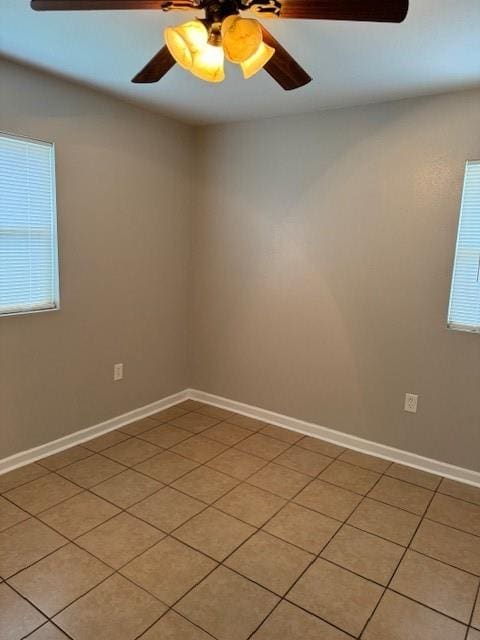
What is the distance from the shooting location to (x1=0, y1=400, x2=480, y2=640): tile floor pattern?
1.70 metres

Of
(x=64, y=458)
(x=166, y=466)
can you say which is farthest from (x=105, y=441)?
(x=166, y=466)

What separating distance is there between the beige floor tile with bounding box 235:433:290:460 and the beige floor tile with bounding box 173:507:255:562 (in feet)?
2.38

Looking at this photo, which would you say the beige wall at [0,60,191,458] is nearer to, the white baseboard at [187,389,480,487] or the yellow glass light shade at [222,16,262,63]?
the white baseboard at [187,389,480,487]

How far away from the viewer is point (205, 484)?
8.64ft

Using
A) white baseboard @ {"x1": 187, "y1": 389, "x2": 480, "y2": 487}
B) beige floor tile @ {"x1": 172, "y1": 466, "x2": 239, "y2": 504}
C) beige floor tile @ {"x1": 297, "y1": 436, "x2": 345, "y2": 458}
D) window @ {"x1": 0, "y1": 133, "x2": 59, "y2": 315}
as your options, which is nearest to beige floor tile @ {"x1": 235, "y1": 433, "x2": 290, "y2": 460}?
beige floor tile @ {"x1": 297, "y1": 436, "x2": 345, "y2": 458}

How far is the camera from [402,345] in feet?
9.58

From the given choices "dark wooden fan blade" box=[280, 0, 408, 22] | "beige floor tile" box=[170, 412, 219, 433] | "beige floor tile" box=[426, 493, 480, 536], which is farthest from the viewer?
"beige floor tile" box=[170, 412, 219, 433]

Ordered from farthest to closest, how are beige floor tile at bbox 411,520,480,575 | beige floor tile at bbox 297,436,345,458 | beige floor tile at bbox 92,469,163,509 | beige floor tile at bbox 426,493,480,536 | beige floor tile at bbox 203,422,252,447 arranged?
beige floor tile at bbox 203,422,252,447 < beige floor tile at bbox 297,436,345,458 < beige floor tile at bbox 92,469,163,509 < beige floor tile at bbox 426,493,480,536 < beige floor tile at bbox 411,520,480,575

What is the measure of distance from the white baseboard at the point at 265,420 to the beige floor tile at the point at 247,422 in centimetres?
4

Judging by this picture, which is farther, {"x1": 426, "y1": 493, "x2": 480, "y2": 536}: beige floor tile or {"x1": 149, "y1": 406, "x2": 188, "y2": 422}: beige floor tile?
{"x1": 149, "y1": 406, "x2": 188, "y2": 422}: beige floor tile

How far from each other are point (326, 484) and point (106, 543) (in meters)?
1.29

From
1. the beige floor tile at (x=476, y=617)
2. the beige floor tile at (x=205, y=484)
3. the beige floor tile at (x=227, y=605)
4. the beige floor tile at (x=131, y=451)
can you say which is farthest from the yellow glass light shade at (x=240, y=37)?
the beige floor tile at (x=131, y=451)

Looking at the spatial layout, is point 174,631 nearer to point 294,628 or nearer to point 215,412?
point 294,628

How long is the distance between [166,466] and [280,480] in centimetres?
72
